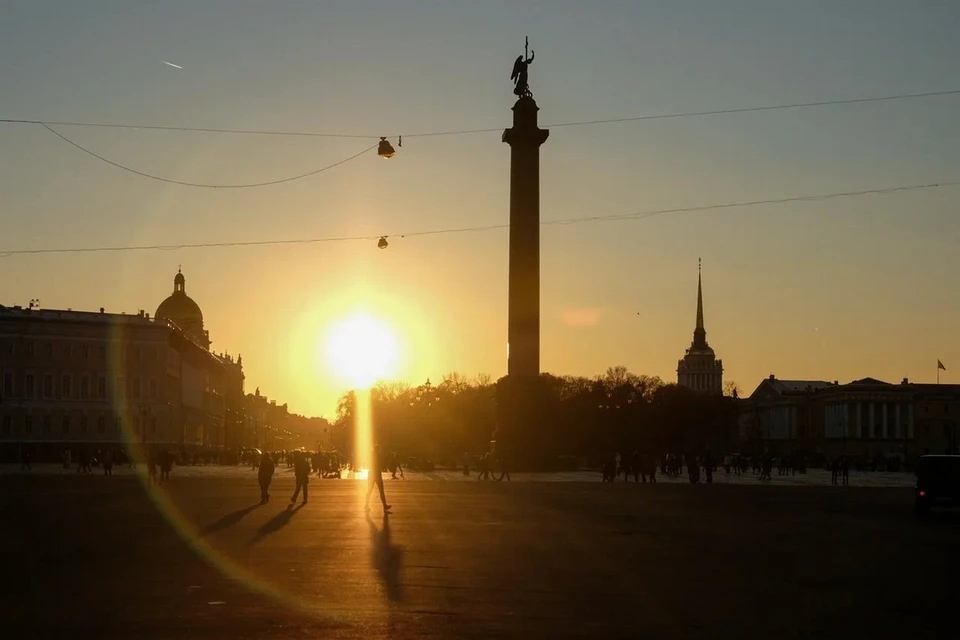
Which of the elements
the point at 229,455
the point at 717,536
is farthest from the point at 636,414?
the point at 717,536

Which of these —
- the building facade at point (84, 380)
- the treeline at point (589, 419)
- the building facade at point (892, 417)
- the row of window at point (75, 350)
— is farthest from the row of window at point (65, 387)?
the building facade at point (892, 417)

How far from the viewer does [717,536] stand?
26828 millimetres

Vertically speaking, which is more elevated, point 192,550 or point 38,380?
point 38,380

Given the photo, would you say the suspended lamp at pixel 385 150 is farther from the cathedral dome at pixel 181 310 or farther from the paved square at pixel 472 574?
the cathedral dome at pixel 181 310

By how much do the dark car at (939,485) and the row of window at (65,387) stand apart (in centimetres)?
9611

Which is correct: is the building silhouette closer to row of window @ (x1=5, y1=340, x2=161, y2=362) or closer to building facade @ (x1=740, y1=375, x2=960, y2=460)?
row of window @ (x1=5, y1=340, x2=161, y2=362)

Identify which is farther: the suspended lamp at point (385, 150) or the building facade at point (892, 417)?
the building facade at point (892, 417)

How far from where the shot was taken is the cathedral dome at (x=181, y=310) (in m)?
173

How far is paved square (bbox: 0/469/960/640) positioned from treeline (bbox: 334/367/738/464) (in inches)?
3377

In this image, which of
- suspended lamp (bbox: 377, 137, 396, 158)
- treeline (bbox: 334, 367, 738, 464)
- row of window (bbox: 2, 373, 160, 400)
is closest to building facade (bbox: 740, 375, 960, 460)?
treeline (bbox: 334, 367, 738, 464)

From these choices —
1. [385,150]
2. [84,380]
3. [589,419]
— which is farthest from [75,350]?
[385,150]

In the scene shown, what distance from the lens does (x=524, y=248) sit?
7044cm

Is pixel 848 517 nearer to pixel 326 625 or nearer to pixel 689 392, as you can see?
pixel 326 625

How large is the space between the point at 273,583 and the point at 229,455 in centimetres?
12086
